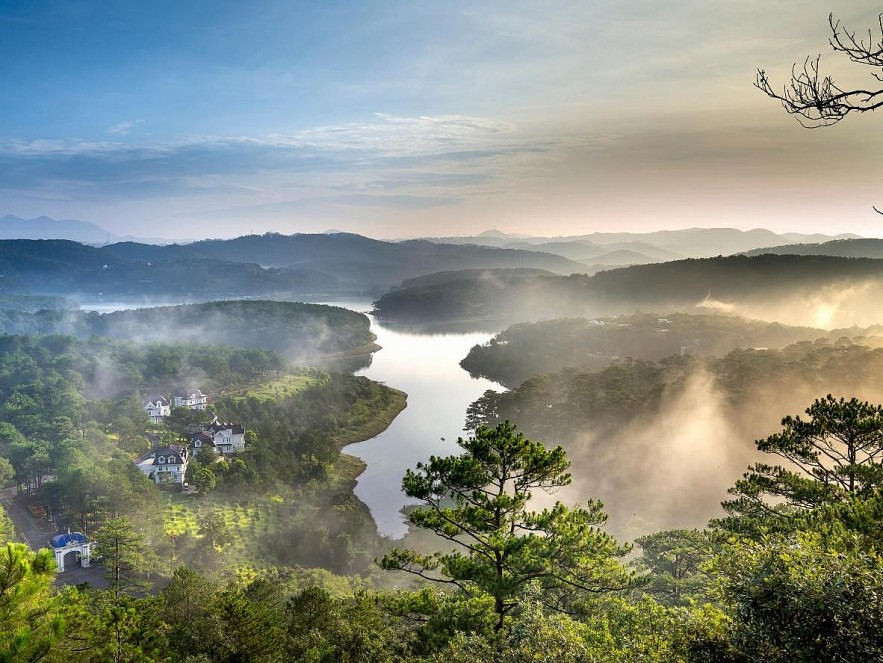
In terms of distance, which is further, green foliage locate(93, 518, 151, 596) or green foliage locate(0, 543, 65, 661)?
green foliage locate(93, 518, 151, 596)

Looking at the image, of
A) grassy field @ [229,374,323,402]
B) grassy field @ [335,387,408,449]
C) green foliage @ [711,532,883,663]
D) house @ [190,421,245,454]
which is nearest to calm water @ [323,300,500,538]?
grassy field @ [335,387,408,449]

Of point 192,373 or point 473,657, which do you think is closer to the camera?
point 473,657

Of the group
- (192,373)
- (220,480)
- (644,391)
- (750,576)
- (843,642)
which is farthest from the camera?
(192,373)

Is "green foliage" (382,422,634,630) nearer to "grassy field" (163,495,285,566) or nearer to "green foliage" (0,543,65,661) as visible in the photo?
"green foliage" (0,543,65,661)

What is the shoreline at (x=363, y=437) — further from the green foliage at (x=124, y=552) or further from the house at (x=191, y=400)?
the house at (x=191, y=400)

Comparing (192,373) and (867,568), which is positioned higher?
(867,568)

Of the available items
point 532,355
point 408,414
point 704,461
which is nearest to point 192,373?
point 408,414

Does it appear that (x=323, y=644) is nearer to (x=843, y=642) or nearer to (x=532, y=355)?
(x=843, y=642)

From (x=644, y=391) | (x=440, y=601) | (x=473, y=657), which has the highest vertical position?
(x=473, y=657)
